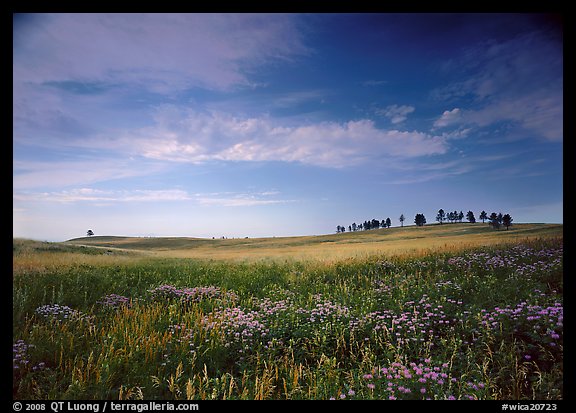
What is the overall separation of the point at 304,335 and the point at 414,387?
5.72 ft

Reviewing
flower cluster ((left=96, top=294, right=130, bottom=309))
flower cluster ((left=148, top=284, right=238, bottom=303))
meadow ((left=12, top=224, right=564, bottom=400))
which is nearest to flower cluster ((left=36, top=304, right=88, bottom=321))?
meadow ((left=12, top=224, right=564, bottom=400))

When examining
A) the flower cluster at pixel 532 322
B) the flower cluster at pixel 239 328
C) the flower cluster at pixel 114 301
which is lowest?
the flower cluster at pixel 239 328

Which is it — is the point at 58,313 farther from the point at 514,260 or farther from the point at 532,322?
the point at 514,260

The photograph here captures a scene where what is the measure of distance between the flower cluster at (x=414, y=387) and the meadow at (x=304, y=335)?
15mm

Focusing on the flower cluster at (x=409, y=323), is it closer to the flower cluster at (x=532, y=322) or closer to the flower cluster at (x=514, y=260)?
the flower cluster at (x=532, y=322)

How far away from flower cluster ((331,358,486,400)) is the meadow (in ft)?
0.05

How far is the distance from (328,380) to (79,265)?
7.50 metres

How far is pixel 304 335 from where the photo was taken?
14.4ft

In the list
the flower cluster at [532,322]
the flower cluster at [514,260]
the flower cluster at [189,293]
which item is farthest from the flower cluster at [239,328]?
the flower cluster at [514,260]

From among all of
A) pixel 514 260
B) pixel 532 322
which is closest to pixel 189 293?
pixel 532 322

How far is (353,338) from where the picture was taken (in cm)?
406

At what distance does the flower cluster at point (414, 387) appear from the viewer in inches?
114
